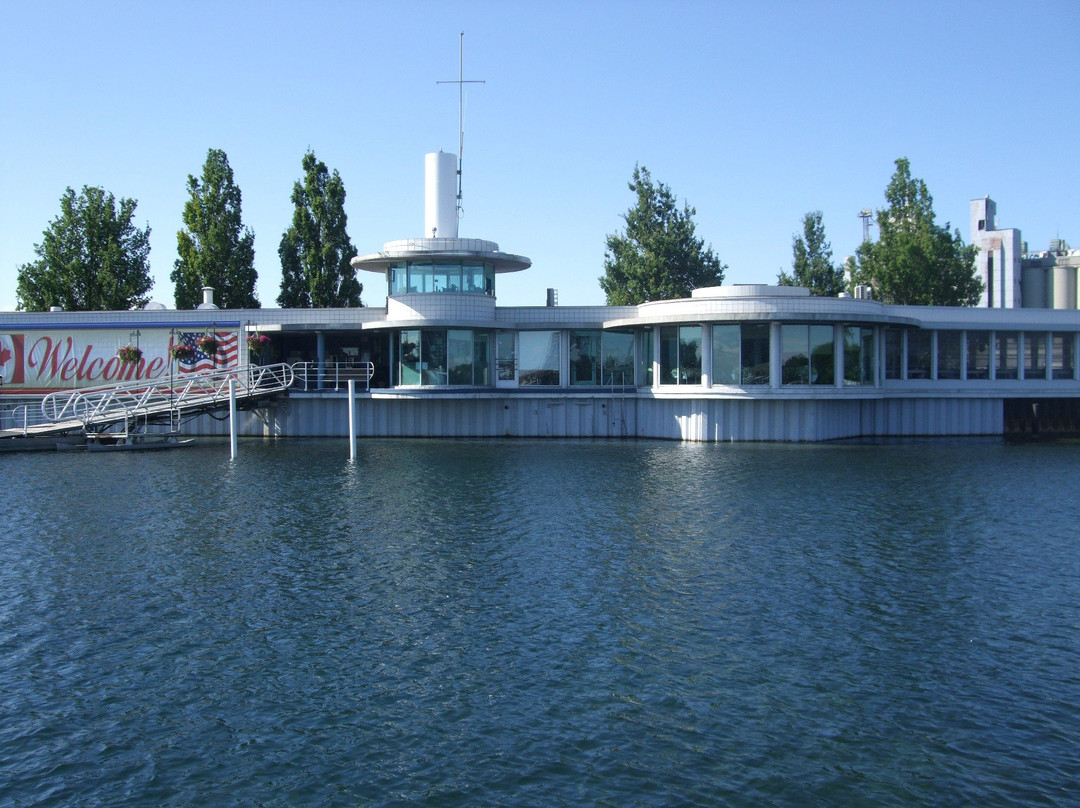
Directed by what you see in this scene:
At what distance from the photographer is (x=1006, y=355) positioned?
4872 centimetres

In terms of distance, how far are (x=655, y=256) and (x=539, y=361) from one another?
29.6 m

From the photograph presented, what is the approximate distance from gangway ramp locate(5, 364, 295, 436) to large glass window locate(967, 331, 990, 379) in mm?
33864

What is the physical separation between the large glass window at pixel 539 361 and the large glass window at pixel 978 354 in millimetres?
21299

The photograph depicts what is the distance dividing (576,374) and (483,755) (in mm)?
35465

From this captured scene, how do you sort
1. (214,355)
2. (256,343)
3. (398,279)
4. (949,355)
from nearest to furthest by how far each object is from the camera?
(398,279), (256,343), (214,355), (949,355)

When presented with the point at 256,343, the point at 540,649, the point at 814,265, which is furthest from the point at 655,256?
the point at 540,649

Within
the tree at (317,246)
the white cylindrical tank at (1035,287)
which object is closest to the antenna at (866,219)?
the white cylindrical tank at (1035,287)

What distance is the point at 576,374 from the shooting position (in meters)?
46.2

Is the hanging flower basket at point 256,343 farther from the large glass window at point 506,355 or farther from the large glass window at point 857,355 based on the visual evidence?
the large glass window at point 857,355

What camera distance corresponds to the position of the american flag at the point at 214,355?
46.7 metres

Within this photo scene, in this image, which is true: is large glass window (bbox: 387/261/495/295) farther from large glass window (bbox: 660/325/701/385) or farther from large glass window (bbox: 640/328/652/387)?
large glass window (bbox: 660/325/701/385)

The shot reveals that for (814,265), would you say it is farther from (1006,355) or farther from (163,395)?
(163,395)

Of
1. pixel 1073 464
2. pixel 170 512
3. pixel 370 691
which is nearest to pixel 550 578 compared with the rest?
pixel 370 691

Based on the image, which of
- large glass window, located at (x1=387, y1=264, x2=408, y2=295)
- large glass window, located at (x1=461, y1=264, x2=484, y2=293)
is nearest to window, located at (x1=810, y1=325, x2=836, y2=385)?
large glass window, located at (x1=461, y1=264, x2=484, y2=293)
